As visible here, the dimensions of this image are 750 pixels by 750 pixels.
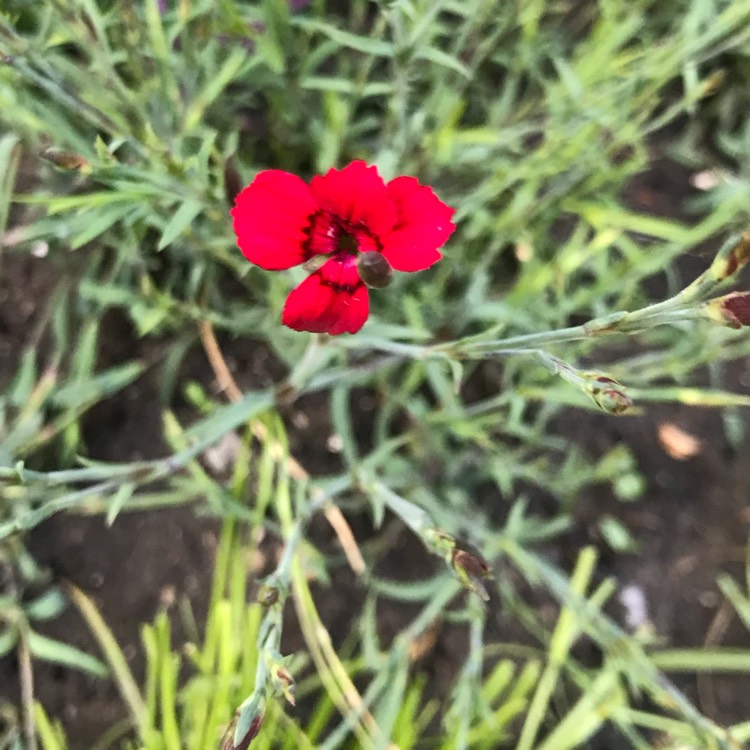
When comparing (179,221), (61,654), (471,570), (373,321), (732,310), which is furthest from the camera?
(61,654)

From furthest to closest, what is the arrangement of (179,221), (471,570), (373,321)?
(373,321) < (179,221) < (471,570)

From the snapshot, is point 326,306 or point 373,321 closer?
point 326,306

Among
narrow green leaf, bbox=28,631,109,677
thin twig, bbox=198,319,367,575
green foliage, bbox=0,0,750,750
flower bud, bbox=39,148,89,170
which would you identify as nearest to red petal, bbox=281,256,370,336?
green foliage, bbox=0,0,750,750

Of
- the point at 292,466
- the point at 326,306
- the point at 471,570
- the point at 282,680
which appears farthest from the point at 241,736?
the point at 292,466

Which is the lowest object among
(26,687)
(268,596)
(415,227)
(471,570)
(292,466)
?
(26,687)

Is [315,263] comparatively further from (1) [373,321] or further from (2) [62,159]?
(1) [373,321]

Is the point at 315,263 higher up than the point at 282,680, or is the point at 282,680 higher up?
the point at 315,263

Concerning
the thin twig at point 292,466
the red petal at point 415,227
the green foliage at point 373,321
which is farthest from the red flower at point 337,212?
the thin twig at point 292,466
